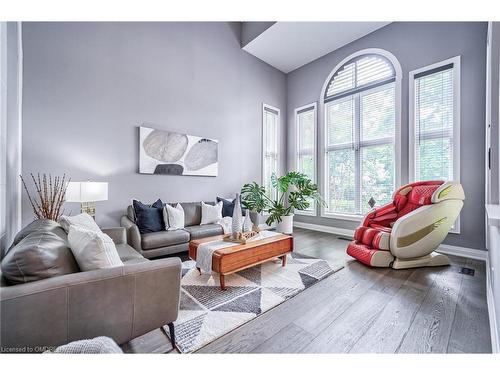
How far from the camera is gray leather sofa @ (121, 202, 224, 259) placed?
8.91 feet

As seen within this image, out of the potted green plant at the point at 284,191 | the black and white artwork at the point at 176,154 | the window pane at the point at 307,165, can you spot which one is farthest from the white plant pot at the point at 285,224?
the black and white artwork at the point at 176,154

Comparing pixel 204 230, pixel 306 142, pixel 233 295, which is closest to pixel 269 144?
pixel 306 142

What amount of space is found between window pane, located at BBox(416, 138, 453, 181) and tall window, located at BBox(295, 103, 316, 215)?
→ 1977 mm

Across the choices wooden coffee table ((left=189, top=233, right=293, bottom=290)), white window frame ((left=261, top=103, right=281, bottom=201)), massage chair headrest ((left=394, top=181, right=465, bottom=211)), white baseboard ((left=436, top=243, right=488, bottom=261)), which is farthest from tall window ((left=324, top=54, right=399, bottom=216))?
wooden coffee table ((left=189, top=233, right=293, bottom=290))

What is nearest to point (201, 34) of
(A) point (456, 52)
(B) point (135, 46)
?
(B) point (135, 46)

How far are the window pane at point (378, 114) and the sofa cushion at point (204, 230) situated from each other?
10.8 feet

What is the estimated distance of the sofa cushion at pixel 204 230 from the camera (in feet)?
10.3

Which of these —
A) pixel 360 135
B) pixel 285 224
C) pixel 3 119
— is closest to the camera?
pixel 3 119

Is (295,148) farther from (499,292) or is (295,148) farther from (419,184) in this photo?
(499,292)

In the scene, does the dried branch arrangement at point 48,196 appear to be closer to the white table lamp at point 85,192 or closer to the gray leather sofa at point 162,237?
the white table lamp at point 85,192

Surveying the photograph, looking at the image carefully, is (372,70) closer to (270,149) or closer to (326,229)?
(270,149)

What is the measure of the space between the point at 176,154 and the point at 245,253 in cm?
235

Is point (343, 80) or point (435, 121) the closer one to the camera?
point (435, 121)

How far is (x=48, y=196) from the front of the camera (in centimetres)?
269
